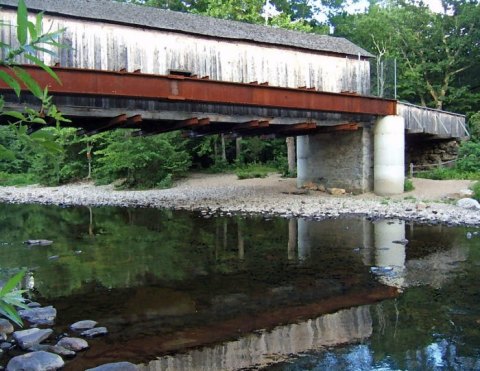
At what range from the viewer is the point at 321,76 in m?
23.6

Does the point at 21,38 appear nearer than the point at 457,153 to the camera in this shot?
Yes

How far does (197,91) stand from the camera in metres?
18.2

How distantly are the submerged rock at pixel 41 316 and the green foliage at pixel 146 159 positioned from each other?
25280 mm

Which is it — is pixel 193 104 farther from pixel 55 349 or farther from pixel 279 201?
pixel 55 349

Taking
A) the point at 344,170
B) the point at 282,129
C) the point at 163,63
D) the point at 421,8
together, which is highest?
the point at 421,8

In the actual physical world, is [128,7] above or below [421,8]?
below

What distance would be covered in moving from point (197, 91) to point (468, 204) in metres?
10.7

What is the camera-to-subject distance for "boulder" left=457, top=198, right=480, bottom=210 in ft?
56.4

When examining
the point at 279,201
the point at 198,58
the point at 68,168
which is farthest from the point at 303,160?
the point at 68,168

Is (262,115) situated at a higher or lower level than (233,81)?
lower

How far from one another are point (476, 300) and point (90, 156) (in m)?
37.0

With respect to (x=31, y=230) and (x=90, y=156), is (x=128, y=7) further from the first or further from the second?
(x=90, y=156)

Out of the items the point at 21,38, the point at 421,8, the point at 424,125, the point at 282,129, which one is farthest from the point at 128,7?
the point at 421,8

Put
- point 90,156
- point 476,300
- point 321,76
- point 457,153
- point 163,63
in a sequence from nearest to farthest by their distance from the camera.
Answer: point 476,300
point 163,63
point 321,76
point 457,153
point 90,156
